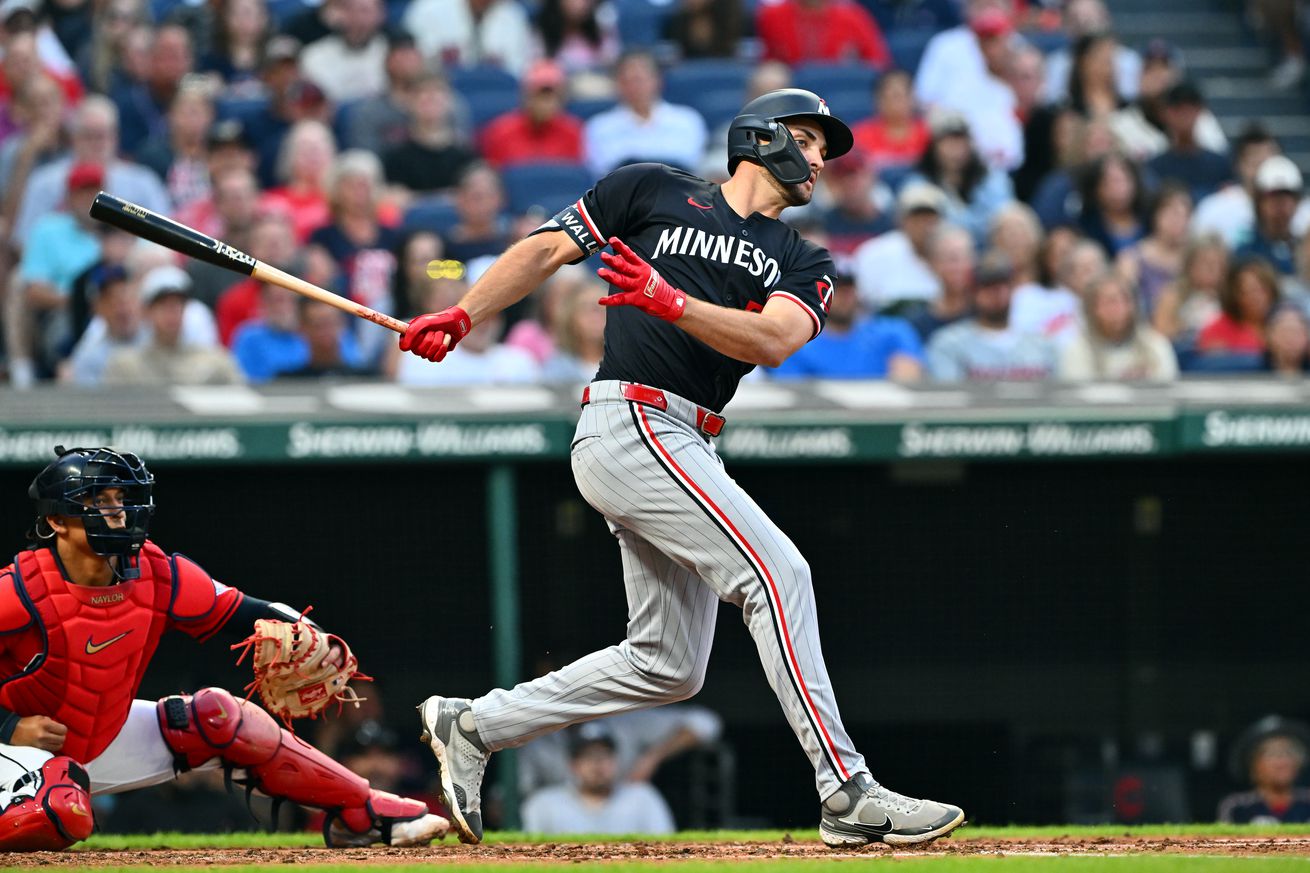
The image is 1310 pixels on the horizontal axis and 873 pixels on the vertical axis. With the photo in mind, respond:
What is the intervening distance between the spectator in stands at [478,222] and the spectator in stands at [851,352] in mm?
1527

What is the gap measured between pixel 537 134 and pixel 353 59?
1.07m

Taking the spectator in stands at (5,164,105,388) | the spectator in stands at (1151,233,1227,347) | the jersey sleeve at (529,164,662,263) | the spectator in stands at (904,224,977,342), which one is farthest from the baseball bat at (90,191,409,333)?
the spectator in stands at (1151,233,1227,347)

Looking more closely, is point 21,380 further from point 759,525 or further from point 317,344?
point 759,525

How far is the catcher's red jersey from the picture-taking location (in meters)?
4.41

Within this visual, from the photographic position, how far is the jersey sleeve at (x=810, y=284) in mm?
4254

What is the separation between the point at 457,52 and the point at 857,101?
2.19m

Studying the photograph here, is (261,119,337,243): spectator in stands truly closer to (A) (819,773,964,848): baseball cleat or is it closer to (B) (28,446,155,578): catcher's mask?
(B) (28,446,155,578): catcher's mask

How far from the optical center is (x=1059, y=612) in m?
7.05

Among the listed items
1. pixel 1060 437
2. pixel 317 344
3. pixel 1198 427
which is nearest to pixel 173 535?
pixel 317 344

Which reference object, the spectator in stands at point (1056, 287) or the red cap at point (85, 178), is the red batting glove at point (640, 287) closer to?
the spectator in stands at point (1056, 287)

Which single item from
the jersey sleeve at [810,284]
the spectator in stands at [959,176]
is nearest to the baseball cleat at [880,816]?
the jersey sleeve at [810,284]

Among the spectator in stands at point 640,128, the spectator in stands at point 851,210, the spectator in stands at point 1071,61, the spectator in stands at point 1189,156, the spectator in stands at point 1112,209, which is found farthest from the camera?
the spectator in stands at point 1071,61

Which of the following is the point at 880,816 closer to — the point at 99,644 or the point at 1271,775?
the point at 99,644

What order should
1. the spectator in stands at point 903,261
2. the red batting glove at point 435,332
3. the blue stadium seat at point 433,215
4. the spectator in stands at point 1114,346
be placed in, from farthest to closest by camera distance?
the blue stadium seat at point 433,215 < the spectator in stands at point 903,261 < the spectator in stands at point 1114,346 < the red batting glove at point 435,332
